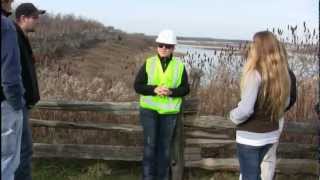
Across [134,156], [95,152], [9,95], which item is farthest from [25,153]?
[134,156]

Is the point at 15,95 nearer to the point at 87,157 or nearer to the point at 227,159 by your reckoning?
the point at 87,157

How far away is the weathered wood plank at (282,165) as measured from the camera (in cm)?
680

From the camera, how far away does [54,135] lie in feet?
25.0

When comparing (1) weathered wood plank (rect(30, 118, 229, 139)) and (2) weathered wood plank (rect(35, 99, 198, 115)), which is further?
(1) weathered wood plank (rect(30, 118, 229, 139))

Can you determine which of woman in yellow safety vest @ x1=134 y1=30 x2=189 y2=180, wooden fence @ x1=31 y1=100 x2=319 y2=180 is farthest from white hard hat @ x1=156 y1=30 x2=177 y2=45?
wooden fence @ x1=31 y1=100 x2=319 y2=180

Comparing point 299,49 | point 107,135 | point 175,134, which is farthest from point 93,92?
point 299,49

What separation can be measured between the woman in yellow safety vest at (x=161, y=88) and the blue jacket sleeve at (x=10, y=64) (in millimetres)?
1922

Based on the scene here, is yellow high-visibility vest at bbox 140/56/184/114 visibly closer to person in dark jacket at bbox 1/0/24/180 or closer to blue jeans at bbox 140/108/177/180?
blue jeans at bbox 140/108/177/180

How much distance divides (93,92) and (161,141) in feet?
7.58

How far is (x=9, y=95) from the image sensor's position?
14.4ft

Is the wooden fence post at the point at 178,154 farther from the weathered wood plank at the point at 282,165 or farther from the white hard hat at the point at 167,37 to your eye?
the white hard hat at the point at 167,37

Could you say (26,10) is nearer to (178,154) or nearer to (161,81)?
(161,81)

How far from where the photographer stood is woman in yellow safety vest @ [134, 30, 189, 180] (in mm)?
6078

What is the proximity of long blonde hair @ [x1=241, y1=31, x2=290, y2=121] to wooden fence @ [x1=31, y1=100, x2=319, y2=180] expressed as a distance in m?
1.85
